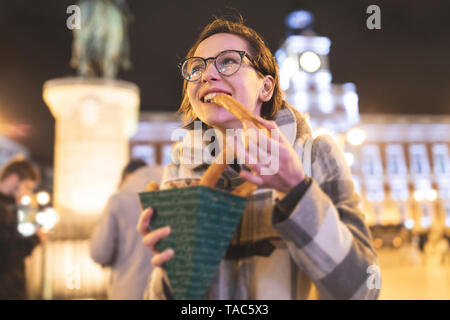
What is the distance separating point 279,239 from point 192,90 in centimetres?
36

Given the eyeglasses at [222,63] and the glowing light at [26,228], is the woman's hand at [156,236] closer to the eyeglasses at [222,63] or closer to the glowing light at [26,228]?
the eyeglasses at [222,63]

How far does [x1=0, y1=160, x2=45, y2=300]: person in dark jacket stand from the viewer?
2805 millimetres

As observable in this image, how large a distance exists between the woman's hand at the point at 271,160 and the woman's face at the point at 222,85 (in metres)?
0.18

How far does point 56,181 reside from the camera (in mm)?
9117

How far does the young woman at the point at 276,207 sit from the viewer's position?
0.70m

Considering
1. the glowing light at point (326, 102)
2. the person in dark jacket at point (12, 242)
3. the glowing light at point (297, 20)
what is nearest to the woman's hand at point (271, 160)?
the person in dark jacket at point (12, 242)

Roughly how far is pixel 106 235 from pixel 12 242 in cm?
83

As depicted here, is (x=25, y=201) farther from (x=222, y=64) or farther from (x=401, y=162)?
(x=401, y=162)

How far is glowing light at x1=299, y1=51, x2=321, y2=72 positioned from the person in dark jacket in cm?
225

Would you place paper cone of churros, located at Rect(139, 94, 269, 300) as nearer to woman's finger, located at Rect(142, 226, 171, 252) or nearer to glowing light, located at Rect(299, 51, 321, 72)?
woman's finger, located at Rect(142, 226, 171, 252)

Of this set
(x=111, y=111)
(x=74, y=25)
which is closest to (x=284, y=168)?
(x=74, y=25)

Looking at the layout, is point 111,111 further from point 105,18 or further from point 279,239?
point 279,239

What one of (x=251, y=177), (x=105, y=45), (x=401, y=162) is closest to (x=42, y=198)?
(x=251, y=177)

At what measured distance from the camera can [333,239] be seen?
28.3 inches
